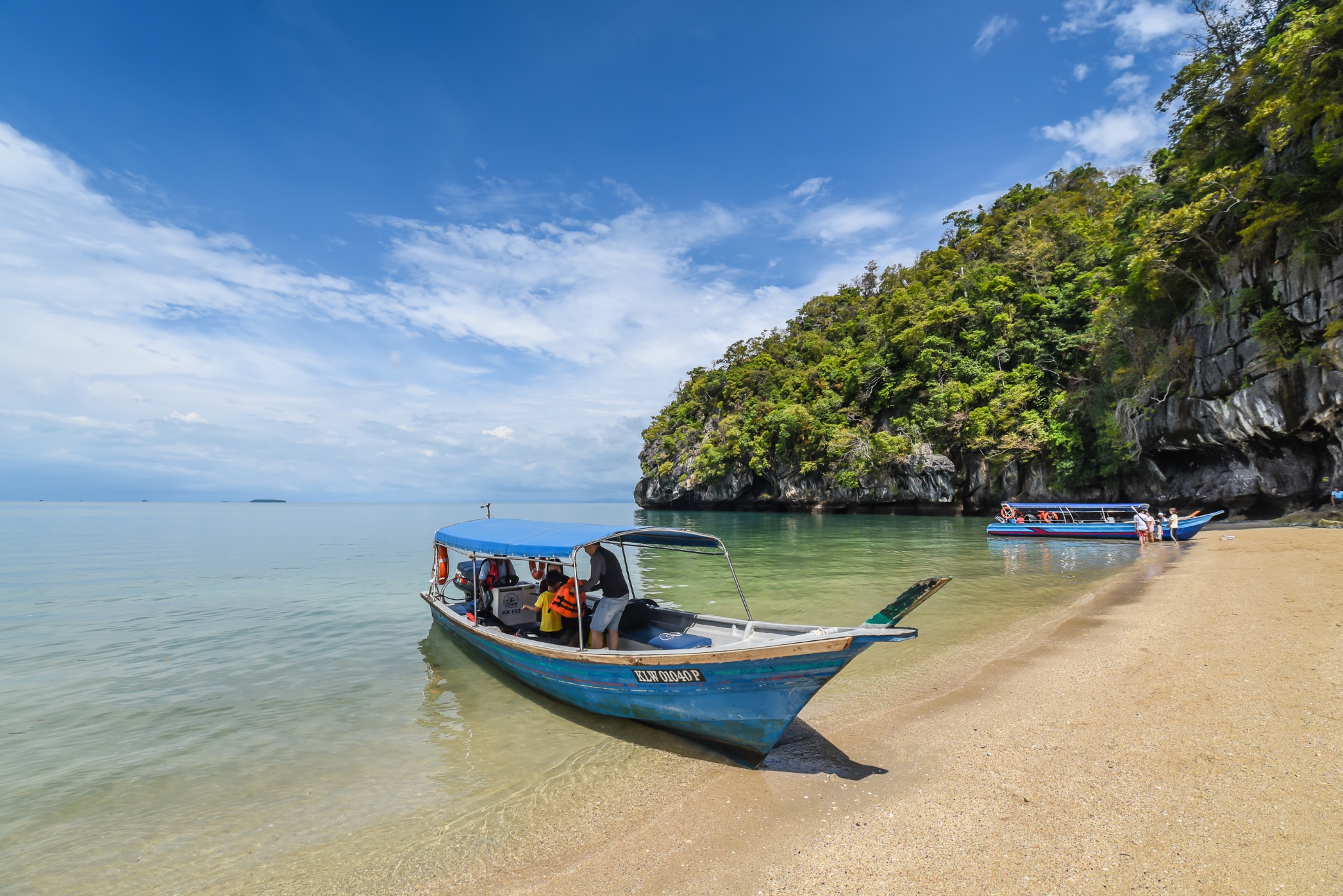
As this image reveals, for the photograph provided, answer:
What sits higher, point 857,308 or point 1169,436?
point 857,308

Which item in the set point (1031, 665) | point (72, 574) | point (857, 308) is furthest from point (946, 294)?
point (72, 574)

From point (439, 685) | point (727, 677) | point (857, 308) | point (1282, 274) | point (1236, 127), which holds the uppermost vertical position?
point (857, 308)

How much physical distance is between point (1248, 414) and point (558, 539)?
2842cm

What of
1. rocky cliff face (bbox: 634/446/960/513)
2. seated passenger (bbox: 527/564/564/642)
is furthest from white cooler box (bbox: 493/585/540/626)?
rocky cliff face (bbox: 634/446/960/513)

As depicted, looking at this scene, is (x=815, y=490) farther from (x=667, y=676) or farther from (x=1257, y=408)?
(x=667, y=676)

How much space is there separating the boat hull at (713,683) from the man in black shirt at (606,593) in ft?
1.85

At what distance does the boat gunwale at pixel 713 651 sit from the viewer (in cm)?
433

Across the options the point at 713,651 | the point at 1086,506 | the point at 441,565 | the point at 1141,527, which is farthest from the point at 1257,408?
the point at 441,565

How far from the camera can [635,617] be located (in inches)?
308

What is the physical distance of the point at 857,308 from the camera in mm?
59219

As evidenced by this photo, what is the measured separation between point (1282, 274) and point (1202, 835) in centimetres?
2654

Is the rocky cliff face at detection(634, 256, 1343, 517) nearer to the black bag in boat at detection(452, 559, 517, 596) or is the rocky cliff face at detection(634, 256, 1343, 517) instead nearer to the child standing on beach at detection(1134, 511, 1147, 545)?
the child standing on beach at detection(1134, 511, 1147, 545)

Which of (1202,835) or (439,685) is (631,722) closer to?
(439,685)

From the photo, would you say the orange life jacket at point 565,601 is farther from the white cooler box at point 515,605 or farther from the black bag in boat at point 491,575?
the black bag in boat at point 491,575
